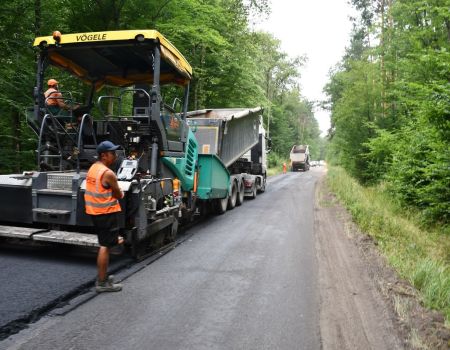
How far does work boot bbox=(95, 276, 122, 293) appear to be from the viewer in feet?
14.6

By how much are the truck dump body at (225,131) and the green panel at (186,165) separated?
107 cm

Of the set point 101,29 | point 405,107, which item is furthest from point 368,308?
point 405,107

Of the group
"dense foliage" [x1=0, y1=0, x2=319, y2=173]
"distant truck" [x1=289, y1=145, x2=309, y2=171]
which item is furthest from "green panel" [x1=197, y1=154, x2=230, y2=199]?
"distant truck" [x1=289, y1=145, x2=309, y2=171]

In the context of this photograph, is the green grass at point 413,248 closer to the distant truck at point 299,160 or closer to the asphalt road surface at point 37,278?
the asphalt road surface at point 37,278

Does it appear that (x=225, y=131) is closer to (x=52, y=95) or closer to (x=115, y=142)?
(x=115, y=142)

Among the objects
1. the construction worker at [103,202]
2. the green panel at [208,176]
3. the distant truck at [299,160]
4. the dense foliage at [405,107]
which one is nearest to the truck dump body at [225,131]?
the green panel at [208,176]

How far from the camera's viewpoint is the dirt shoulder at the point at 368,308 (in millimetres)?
3517

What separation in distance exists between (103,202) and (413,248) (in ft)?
16.8

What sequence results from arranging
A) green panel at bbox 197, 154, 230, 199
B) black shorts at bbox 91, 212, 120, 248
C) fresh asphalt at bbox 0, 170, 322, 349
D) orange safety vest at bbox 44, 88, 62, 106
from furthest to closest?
1. green panel at bbox 197, 154, 230, 199
2. orange safety vest at bbox 44, 88, 62, 106
3. black shorts at bbox 91, 212, 120, 248
4. fresh asphalt at bbox 0, 170, 322, 349

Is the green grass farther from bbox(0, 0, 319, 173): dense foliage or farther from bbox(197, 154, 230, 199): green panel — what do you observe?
bbox(0, 0, 319, 173): dense foliage

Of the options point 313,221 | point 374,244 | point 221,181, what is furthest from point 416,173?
point 221,181

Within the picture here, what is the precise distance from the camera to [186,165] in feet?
24.9

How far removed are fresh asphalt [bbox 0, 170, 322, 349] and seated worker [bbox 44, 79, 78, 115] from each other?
2.22 m

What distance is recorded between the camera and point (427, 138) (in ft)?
29.5
